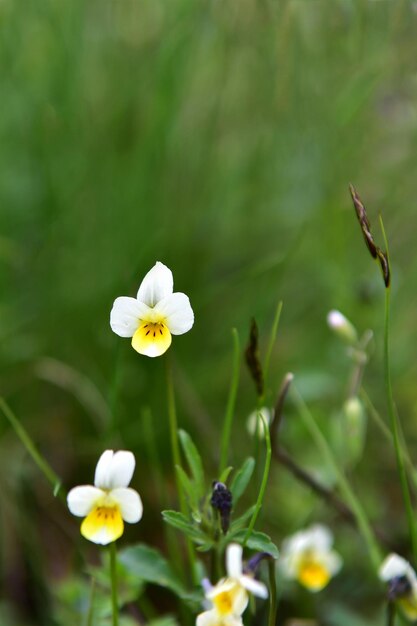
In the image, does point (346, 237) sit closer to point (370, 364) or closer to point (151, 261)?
point (370, 364)

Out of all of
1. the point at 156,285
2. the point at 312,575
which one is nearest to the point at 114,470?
the point at 156,285

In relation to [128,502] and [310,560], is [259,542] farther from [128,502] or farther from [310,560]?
[310,560]

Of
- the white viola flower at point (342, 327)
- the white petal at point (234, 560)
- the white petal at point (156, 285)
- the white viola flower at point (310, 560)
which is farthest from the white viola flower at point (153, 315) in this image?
the white viola flower at point (310, 560)

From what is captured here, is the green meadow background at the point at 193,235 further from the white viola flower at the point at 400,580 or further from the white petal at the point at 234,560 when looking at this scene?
the white petal at the point at 234,560

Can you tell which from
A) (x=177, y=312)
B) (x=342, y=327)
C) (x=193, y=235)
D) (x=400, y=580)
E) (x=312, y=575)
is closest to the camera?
(x=177, y=312)

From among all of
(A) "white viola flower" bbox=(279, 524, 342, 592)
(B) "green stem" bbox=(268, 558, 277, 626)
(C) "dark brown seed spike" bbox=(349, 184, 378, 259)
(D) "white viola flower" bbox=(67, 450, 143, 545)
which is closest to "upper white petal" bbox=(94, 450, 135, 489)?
(D) "white viola flower" bbox=(67, 450, 143, 545)

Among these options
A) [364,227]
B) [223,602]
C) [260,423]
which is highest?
[364,227]

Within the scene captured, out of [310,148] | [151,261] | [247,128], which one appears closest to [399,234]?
[310,148]
